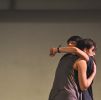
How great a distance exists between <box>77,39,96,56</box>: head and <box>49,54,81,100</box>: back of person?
0.07 meters

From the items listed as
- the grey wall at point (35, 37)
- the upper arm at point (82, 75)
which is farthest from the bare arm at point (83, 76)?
the grey wall at point (35, 37)

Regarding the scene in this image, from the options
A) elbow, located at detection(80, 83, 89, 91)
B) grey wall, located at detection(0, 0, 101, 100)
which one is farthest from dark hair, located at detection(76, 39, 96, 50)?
grey wall, located at detection(0, 0, 101, 100)

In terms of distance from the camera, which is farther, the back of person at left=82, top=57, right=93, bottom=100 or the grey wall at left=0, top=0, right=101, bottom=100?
the grey wall at left=0, top=0, right=101, bottom=100

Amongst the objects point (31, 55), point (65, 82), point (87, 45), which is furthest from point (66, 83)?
point (31, 55)

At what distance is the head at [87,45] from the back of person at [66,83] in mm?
74

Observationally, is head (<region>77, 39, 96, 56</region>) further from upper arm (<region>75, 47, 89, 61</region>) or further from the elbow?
the elbow

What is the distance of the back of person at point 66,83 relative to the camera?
2174 mm

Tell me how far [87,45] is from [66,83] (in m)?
0.26

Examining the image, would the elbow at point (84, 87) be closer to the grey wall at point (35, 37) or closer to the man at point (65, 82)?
the man at point (65, 82)

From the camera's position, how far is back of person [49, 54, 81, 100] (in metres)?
2.17

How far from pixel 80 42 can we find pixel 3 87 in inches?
80.4

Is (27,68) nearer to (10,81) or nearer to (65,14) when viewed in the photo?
(10,81)

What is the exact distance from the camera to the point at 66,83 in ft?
7.16

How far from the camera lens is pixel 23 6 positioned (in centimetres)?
409
